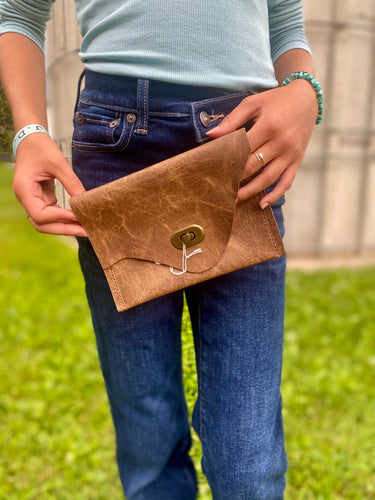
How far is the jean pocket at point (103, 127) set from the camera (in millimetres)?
948

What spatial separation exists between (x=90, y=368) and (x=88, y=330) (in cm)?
45

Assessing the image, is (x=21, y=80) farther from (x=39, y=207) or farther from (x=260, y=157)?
(x=260, y=157)

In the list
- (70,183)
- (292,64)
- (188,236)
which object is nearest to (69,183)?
(70,183)

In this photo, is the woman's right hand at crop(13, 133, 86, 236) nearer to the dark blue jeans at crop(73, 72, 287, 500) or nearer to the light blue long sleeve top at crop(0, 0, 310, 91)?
the dark blue jeans at crop(73, 72, 287, 500)

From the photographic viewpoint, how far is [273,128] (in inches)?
34.0

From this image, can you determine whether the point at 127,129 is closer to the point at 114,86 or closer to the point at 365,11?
the point at 114,86

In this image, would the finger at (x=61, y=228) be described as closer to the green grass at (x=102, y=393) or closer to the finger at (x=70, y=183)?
the finger at (x=70, y=183)

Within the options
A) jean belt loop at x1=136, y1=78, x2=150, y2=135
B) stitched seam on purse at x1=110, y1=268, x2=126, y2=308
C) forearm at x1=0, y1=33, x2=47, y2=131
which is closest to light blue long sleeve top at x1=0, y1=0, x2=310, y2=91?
jean belt loop at x1=136, y1=78, x2=150, y2=135

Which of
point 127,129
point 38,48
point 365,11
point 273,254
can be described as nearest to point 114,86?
point 127,129

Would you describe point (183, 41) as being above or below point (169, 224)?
above

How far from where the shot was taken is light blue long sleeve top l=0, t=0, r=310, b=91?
35.9 inches

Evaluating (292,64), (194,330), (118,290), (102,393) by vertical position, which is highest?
(292,64)

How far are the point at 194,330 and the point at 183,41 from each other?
25.4 inches

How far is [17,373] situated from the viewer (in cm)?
277
